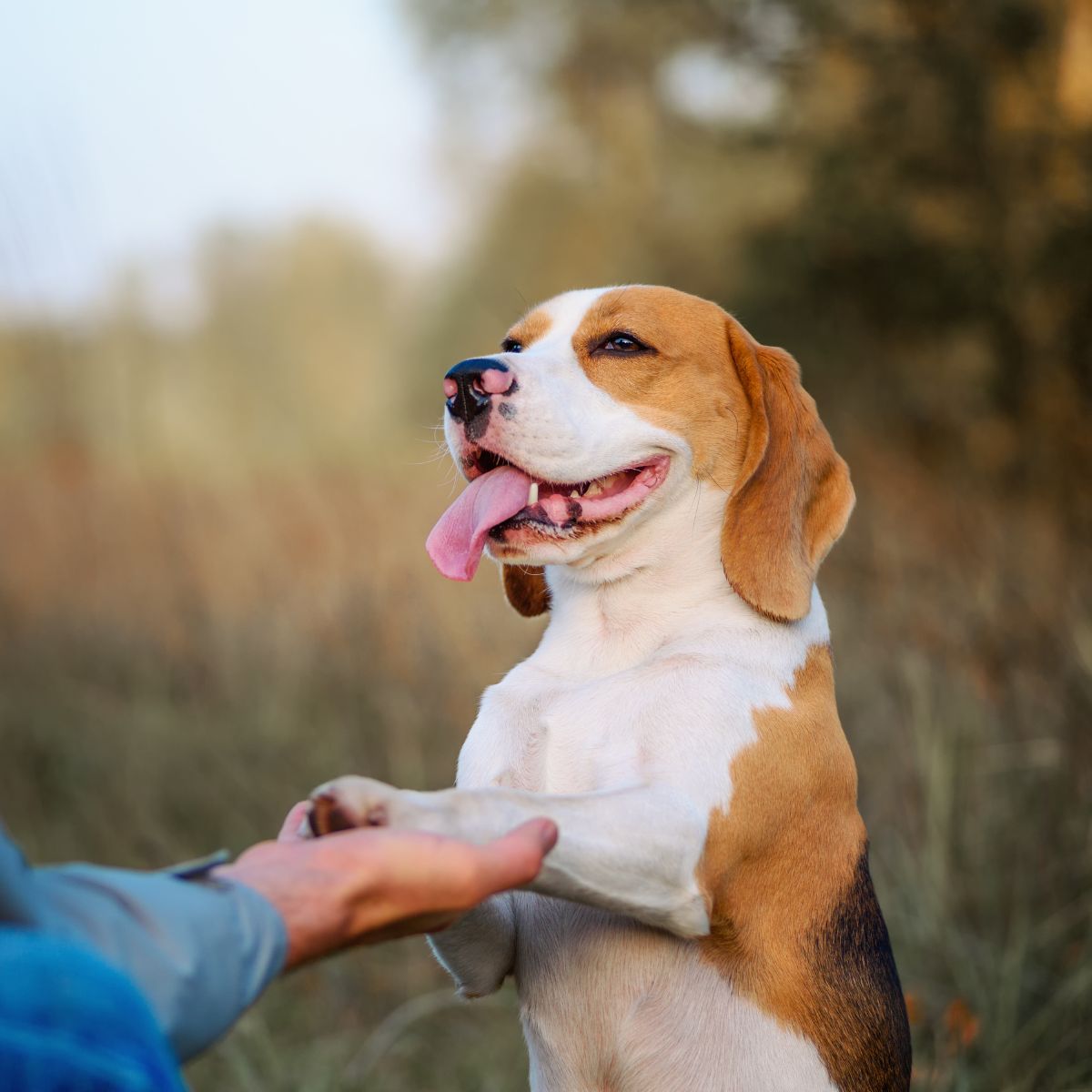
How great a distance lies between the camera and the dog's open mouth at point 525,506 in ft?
8.36

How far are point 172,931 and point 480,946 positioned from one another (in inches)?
41.7

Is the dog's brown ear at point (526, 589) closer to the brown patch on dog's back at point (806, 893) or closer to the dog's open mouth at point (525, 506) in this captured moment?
the dog's open mouth at point (525, 506)

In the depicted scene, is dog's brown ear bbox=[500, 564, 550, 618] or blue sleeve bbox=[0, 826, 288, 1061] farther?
dog's brown ear bbox=[500, 564, 550, 618]

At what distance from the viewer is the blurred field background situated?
4.23 meters

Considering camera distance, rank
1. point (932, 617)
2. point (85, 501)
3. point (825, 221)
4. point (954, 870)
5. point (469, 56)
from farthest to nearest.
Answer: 1. point (469, 56)
2. point (825, 221)
3. point (85, 501)
4. point (932, 617)
5. point (954, 870)

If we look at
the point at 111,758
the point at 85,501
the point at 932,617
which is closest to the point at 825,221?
the point at 932,617

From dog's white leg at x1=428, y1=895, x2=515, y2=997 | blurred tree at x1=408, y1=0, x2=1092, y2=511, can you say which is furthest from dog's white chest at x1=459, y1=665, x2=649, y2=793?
blurred tree at x1=408, y1=0, x2=1092, y2=511

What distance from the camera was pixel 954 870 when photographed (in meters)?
4.30

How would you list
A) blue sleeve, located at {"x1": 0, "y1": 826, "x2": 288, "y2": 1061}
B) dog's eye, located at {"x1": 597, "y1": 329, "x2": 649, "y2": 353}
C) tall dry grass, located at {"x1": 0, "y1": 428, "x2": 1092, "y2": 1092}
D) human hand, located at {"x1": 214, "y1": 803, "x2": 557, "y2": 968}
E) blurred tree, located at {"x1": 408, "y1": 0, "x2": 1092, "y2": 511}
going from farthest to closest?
blurred tree, located at {"x1": 408, "y1": 0, "x2": 1092, "y2": 511}
tall dry grass, located at {"x1": 0, "y1": 428, "x2": 1092, "y2": 1092}
dog's eye, located at {"x1": 597, "y1": 329, "x2": 649, "y2": 353}
human hand, located at {"x1": 214, "y1": 803, "x2": 557, "y2": 968}
blue sleeve, located at {"x1": 0, "y1": 826, "x2": 288, "y2": 1061}

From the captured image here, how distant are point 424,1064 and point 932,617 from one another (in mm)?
2852

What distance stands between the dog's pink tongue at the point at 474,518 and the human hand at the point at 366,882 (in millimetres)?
969

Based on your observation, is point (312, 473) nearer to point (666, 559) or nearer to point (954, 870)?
point (954, 870)

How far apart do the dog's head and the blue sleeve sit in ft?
3.85

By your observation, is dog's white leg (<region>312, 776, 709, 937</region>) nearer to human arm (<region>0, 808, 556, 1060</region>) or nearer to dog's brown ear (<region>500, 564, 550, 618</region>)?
human arm (<region>0, 808, 556, 1060</region>)
